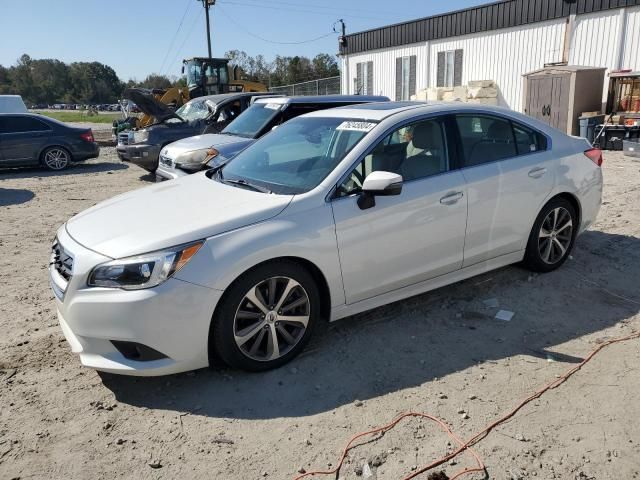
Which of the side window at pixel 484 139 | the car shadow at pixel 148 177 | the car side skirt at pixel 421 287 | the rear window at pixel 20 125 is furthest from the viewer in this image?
the rear window at pixel 20 125

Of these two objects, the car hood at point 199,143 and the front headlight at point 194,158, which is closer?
the front headlight at point 194,158

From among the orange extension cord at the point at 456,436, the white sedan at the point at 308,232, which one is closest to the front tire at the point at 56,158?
the white sedan at the point at 308,232

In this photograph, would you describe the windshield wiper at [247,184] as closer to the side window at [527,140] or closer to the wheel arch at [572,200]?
the side window at [527,140]

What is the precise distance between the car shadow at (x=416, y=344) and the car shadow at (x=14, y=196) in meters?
7.60

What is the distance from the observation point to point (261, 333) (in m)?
3.36

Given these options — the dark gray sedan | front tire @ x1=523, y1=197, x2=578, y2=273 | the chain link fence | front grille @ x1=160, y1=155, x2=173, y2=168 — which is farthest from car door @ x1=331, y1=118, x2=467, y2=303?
the chain link fence

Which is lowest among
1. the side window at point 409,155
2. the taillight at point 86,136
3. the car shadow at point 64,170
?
the car shadow at point 64,170

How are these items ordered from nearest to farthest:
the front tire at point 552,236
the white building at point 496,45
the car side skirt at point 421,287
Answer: the car side skirt at point 421,287 < the front tire at point 552,236 < the white building at point 496,45

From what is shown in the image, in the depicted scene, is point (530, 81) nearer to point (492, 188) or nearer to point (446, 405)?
point (492, 188)

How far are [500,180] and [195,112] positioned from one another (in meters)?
9.21

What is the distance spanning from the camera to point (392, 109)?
423 cm

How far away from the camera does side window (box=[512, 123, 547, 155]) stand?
15.1 feet

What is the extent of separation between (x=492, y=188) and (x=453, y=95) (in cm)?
1702

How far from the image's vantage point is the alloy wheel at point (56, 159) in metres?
13.4
